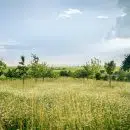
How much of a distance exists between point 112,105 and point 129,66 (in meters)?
65.0

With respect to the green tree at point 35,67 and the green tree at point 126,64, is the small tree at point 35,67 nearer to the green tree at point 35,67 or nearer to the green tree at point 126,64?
the green tree at point 35,67

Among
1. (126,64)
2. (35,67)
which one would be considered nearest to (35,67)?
(35,67)

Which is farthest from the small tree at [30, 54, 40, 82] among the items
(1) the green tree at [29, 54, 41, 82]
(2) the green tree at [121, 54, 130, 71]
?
(2) the green tree at [121, 54, 130, 71]

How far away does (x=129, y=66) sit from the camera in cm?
7581

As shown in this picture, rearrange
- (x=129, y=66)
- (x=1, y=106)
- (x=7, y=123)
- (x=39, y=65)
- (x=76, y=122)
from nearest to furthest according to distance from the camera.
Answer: (x=76, y=122), (x=7, y=123), (x=1, y=106), (x=39, y=65), (x=129, y=66)

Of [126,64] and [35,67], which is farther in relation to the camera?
[126,64]

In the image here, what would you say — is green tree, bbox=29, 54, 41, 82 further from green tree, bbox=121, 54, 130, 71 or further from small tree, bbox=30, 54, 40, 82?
green tree, bbox=121, 54, 130, 71

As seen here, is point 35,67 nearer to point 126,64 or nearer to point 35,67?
point 35,67

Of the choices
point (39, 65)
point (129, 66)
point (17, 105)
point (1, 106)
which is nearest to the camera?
point (1, 106)

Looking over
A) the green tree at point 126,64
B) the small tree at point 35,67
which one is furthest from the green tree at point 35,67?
the green tree at point 126,64

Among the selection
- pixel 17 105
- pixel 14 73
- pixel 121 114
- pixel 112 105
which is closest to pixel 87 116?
pixel 121 114

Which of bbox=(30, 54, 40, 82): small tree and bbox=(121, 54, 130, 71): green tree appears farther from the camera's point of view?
bbox=(121, 54, 130, 71): green tree

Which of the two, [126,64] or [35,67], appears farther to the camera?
→ [126,64]

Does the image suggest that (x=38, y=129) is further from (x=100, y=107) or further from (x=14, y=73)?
(x=14, y=73)
